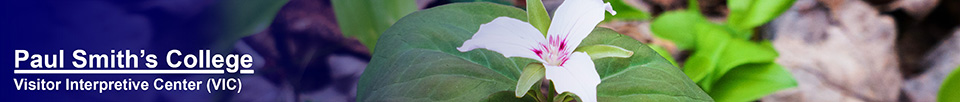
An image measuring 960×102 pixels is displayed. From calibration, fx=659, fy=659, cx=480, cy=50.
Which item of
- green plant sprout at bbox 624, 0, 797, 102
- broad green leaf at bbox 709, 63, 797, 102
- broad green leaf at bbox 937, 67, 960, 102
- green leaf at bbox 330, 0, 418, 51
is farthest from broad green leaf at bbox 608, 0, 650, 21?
broad green leaf at bbox 937, 67, 960, 102

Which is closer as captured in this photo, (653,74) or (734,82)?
(653,74)

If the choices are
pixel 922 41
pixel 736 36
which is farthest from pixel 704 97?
pixel 922 41

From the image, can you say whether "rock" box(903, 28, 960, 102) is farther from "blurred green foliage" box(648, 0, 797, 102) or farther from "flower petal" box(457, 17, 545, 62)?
"flower petal" box(457, 17, 545, 62)

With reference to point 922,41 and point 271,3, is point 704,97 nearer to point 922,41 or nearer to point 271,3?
point 271,3

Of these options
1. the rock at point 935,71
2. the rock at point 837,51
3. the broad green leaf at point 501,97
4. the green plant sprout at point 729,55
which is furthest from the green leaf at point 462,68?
the rock at point 935,71

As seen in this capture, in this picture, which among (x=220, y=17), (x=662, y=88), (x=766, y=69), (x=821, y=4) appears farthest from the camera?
(x=821, y=4)

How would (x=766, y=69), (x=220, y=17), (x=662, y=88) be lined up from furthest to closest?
(x=766, y=69), (x=220, y=17), (x=662, y=88)
